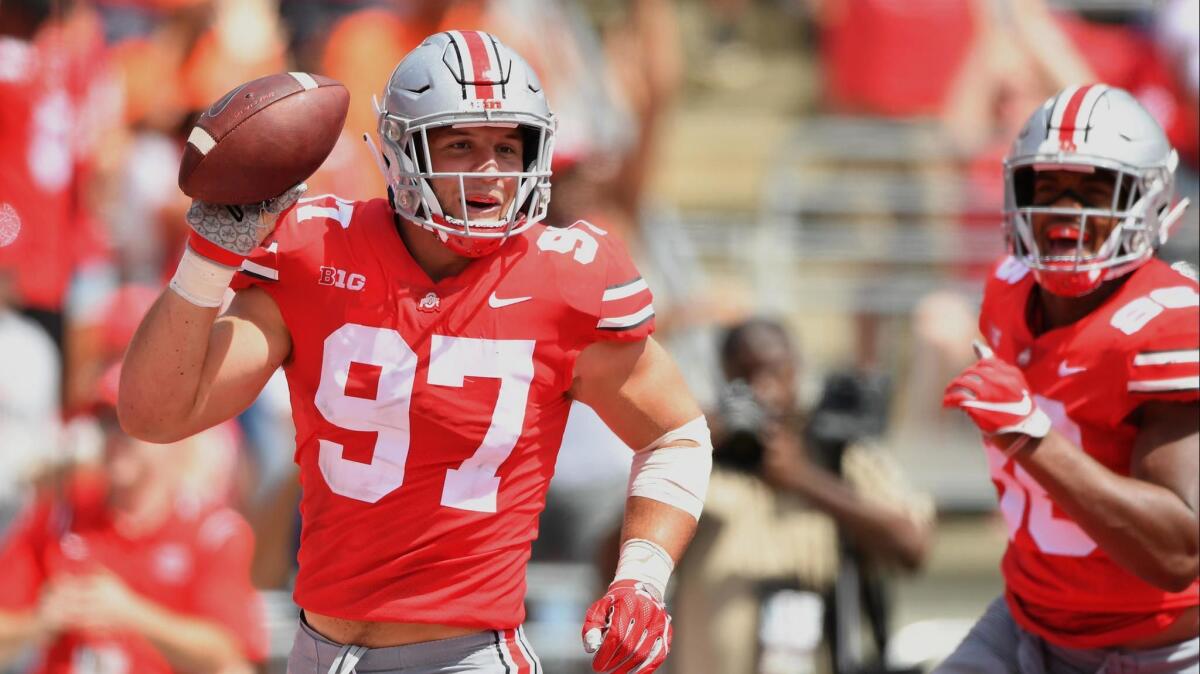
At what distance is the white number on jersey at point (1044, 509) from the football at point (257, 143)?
67.0 inches

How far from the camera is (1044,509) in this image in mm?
3936

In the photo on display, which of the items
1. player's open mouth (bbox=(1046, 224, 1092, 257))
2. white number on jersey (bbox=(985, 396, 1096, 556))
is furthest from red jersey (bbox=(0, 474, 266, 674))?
player's open mouth (bbox=(1046, 224, 1092, 257))

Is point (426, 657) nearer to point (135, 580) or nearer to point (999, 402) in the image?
point (999, 402)

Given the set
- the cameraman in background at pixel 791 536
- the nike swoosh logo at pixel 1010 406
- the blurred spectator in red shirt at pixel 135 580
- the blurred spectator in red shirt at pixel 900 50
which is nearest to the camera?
the nike swoosh logo at pixel 1010 406

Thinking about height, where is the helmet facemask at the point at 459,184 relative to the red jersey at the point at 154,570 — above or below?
above

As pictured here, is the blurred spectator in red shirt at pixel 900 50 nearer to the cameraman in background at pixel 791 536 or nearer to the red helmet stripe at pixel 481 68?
the cameraman in background at pixel 791 536

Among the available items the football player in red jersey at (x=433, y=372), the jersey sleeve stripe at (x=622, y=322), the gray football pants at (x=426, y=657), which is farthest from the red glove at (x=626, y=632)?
the jersey sleeve stripe at (x=622, y=322)

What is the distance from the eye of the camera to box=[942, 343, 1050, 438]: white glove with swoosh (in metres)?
3.61

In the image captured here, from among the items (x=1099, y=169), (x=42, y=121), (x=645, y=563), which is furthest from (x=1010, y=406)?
(x=42, y=121)

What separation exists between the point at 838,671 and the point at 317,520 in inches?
103

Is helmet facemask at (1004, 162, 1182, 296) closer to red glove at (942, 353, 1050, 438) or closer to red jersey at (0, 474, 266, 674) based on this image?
red glove at (942, 353, 1050, 438)

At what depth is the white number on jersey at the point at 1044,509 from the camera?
3.89 meters

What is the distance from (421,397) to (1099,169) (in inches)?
68.2

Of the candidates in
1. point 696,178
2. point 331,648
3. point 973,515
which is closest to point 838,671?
point 973,515
